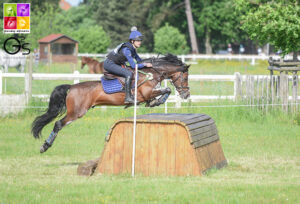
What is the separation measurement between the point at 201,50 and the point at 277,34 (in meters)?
63.7

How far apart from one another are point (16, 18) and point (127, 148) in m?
8.62

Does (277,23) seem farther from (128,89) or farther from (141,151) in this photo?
(141,151)

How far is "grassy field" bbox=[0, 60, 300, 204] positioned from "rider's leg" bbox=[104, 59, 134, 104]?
1621mm

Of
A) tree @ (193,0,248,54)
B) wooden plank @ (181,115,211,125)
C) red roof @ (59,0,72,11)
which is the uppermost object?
red roof @ (59,0,72,11)

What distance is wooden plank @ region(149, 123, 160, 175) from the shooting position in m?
9.05

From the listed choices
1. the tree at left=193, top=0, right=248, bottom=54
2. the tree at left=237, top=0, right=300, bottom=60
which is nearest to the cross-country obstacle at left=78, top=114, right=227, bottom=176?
the tree at left=237, top=0, right=300, bottom=60

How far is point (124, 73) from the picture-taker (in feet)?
33.7

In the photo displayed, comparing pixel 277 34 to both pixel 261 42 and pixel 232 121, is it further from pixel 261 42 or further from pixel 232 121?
pixel 232 121

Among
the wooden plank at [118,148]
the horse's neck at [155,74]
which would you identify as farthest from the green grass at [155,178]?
the horse's neck at [155,74]

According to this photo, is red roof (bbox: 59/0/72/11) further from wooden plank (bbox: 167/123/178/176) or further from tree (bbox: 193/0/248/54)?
wooden plank (bbox: 167/123/178/176)

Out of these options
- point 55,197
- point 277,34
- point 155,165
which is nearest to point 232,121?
point 277,34

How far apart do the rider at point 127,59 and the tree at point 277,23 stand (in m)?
7.93

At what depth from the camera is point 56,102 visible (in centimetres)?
1056

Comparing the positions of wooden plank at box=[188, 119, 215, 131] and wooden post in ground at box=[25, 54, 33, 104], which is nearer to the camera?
wooden plank at box=[188, 119, 215, 131]
